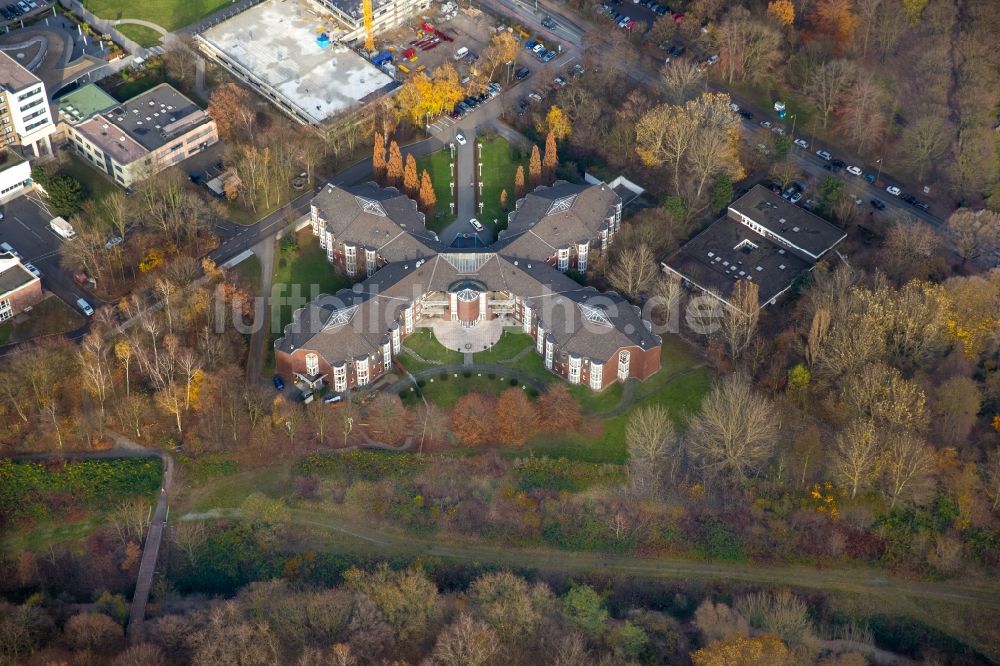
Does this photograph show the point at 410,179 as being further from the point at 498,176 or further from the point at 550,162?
the point at 550,162

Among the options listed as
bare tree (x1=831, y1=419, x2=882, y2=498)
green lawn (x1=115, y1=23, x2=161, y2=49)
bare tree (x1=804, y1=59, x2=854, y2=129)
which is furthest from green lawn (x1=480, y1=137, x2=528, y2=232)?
bare tree (x1=831, y1=419, x2=882, y2=498)

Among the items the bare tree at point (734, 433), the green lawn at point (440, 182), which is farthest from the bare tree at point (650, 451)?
the green lawn at point (440, 182)

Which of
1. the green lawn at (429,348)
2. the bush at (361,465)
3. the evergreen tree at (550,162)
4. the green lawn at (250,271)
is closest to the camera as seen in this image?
the bush at (361,465)

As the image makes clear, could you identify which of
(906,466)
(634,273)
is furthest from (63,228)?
(906,466)

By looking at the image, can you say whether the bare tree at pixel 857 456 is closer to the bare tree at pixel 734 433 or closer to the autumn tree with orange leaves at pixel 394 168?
the bare tree at pixel 734 433

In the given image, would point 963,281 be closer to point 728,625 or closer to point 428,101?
point 728,625

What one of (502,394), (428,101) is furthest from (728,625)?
(428,101)
